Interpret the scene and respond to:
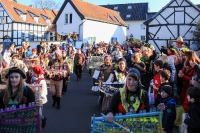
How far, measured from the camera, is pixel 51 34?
47.1m

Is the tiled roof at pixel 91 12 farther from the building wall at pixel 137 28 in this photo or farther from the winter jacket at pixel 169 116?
the winter jacket at pixel 169 116

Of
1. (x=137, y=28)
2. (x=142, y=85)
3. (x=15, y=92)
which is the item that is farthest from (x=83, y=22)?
(x=15, y=92)

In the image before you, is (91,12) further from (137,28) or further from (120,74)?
(120,74)

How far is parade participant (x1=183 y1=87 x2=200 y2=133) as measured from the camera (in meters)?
4.73

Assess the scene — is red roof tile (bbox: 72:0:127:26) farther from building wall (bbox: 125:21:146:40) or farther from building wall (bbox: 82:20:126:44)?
building wall (bbox: 125:21:146:40)

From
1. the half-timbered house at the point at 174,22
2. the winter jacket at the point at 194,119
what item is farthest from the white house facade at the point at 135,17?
the winter jacket at the point at 194,119

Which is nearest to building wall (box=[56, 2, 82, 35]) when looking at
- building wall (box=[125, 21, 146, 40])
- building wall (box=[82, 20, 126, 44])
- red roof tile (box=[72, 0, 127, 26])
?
red roof tile (box=[72, 0, 127, 26])

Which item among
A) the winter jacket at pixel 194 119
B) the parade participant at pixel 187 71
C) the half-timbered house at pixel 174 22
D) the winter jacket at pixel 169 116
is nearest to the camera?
the winter jacket at pixel 194 119

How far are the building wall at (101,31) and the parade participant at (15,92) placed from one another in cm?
3666

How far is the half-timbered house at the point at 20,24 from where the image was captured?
3941 cm

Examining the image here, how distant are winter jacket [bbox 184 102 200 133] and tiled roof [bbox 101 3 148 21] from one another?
204 ft

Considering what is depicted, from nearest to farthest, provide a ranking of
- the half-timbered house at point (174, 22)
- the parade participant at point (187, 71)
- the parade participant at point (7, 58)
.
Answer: the parade participant at point (187, 71), the parade participant at point (7, 58), the half-timbered house at point (174, 22)

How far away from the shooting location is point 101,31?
46.1 meters

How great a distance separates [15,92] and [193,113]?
2.82m
